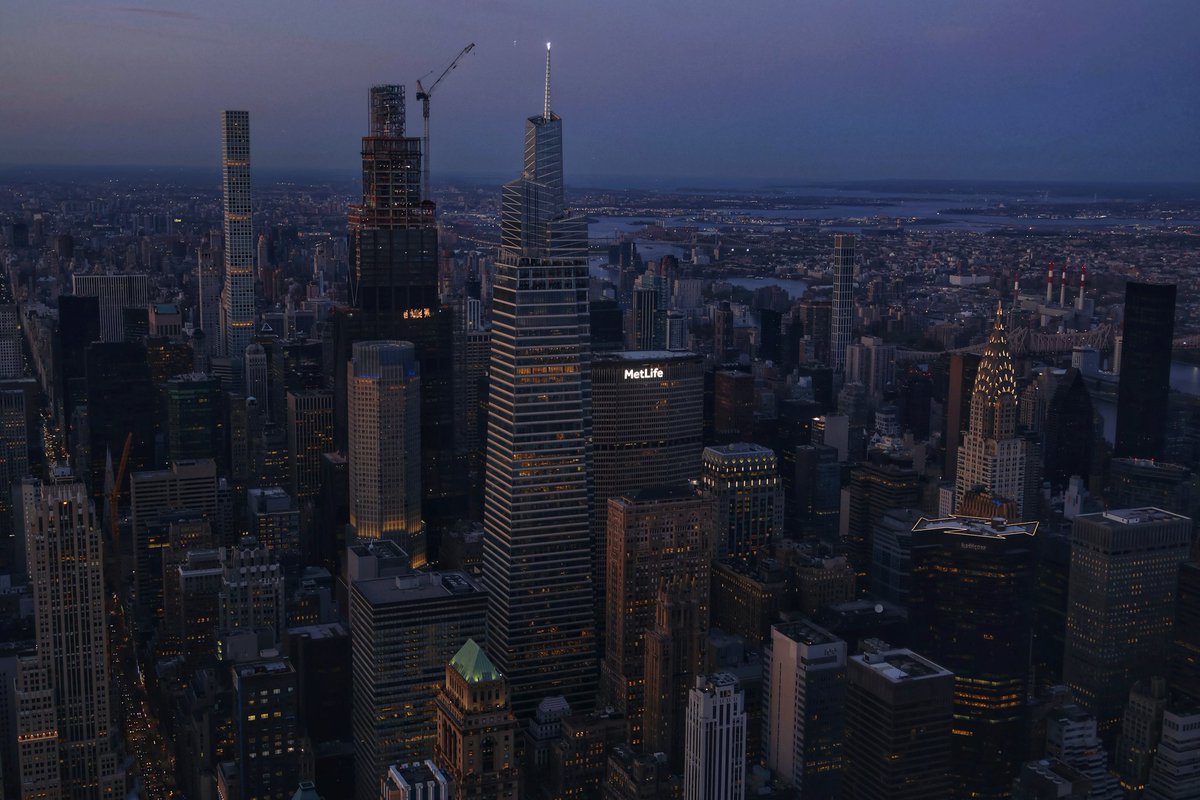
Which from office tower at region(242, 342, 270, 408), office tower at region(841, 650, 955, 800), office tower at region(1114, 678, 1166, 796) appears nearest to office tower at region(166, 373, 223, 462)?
office tower at region(242, 342, 270, 408)

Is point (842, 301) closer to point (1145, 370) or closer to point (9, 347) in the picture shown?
point (1145, 370)

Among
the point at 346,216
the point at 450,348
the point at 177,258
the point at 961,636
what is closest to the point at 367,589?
the point at 961,636

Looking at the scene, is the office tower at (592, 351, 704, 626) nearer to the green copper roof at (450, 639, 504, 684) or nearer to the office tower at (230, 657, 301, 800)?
the office tower at (230, 657, 301, 800)

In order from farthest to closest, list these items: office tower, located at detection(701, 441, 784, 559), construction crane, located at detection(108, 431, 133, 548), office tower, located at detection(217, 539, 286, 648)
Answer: office tower, located at detection(701, 441, 784, 559), construction crane, located at detection(108, 431, 133, 548), office tower, located at detection(217, 539, 286, 648)

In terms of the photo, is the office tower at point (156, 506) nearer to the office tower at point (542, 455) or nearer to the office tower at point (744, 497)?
the office tower at point (542, 455)

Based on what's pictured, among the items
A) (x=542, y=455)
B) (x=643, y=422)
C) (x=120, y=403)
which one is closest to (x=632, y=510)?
(x=542, y=455)

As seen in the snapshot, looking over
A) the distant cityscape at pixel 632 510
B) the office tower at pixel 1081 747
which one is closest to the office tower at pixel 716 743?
the distant cityscape at pixel 632 510

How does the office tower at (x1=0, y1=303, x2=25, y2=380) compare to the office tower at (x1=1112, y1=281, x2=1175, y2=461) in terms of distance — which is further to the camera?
the office tower at (x1=0, y1=303, x2=25, y2=380)
